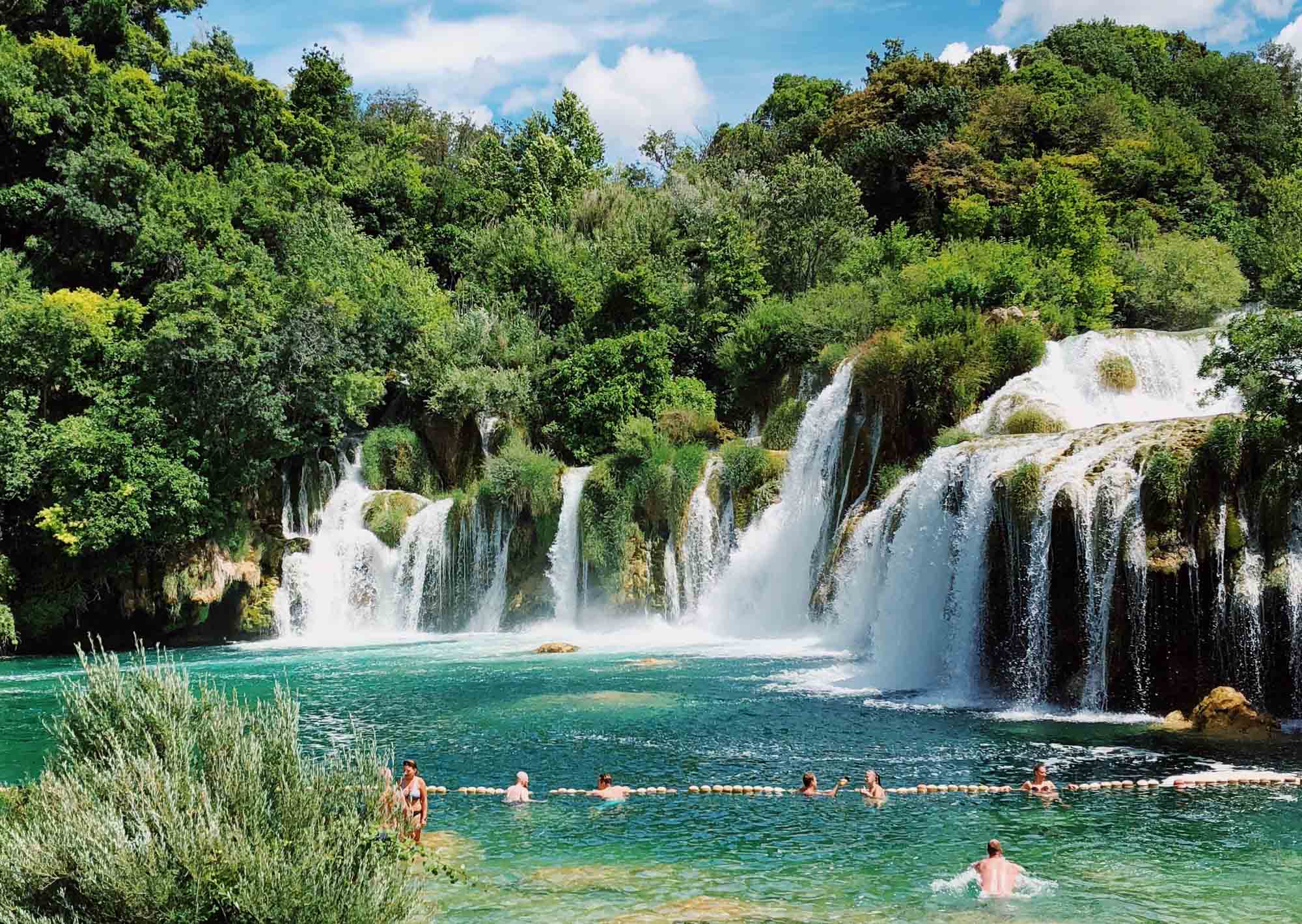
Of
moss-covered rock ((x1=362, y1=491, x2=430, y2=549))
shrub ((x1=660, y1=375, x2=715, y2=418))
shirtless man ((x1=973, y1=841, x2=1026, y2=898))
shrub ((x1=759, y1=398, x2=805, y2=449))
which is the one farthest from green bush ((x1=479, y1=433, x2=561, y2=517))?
shirtless man ((x1=973, y1=841, x2=1026, y2=898))

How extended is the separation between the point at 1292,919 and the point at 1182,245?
2935 centimetres

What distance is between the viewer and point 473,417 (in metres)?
34.0

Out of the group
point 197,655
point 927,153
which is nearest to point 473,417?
point 197,655

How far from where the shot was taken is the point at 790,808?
12508 millimetres

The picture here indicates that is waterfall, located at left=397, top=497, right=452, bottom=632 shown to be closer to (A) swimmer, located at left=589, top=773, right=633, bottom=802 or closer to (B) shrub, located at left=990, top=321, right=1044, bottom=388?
(B) shrub, located at left=990, top=321, right=1044, bottom=388

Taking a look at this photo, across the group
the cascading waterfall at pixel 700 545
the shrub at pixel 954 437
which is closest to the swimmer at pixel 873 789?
the shrub at pixel 954 437

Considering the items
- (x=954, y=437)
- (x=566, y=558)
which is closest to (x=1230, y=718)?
(x=954, y=437)

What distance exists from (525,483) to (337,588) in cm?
590

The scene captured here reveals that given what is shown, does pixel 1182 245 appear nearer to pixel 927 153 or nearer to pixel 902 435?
pixel 927 153

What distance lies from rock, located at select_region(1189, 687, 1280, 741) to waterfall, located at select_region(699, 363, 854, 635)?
37.6 feet

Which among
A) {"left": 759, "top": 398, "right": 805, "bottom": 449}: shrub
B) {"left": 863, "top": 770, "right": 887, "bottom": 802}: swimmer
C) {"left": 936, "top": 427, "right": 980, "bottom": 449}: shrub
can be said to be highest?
{"left": 759, "top": 398, "right": 805, "bottom": 449}: shrub

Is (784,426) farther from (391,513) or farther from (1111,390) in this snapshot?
(391,513)

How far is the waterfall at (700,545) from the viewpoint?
28.3 m

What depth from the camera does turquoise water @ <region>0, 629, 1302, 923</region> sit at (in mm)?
9625
